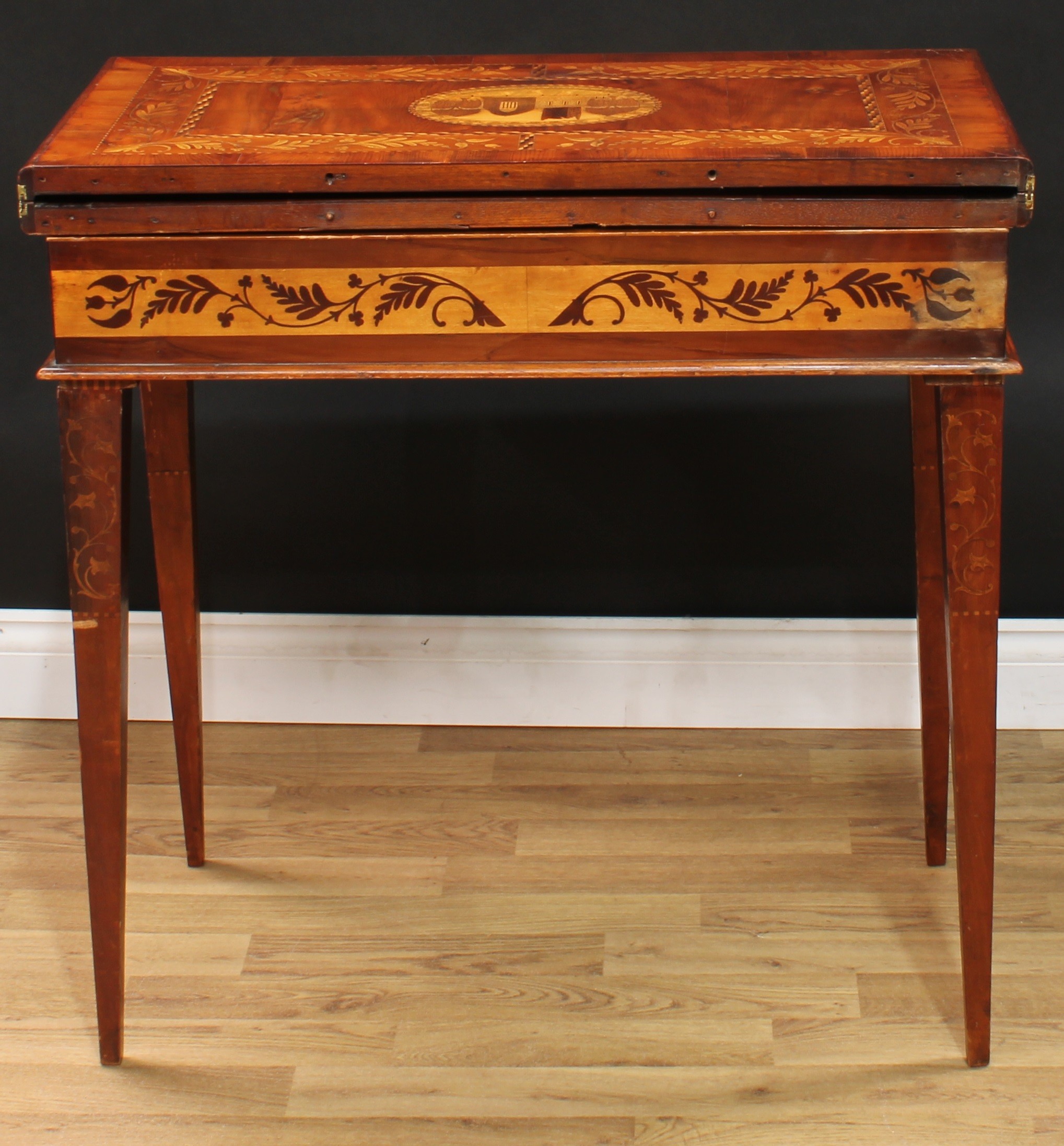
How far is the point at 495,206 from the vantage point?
1.54 metres

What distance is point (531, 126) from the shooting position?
1.64m

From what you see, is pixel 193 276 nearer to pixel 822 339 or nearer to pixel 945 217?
pixel 822 339

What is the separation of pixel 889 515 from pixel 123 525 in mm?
1361

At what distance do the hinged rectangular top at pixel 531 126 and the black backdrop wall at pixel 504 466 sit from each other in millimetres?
556

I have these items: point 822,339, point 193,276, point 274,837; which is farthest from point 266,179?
point 274,837

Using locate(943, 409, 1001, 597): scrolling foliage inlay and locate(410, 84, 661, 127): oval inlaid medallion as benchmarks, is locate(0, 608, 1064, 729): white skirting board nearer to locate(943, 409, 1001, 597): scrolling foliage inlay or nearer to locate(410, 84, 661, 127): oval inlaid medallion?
locate(943, 409, 1001, 597): scrolling foliage inlay

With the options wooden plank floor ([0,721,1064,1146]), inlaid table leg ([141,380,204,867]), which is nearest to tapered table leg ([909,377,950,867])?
wooden plank floor ([0,721,1064,1146])

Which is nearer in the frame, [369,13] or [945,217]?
[945,217]

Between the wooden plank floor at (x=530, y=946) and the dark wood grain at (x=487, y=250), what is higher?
the dark wood grain at (x=487, y=250)

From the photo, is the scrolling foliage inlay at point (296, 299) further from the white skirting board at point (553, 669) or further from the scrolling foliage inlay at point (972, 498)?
the white skirting board at point (553, 669)

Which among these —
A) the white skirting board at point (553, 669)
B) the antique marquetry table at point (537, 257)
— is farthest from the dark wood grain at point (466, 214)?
the white skirting board at point (553, 669)

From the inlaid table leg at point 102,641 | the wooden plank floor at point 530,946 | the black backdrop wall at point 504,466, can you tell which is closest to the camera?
the inlaid table leg at point 102,641

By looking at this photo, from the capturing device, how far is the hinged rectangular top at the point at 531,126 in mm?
1519

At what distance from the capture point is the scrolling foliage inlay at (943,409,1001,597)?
1.59 m
